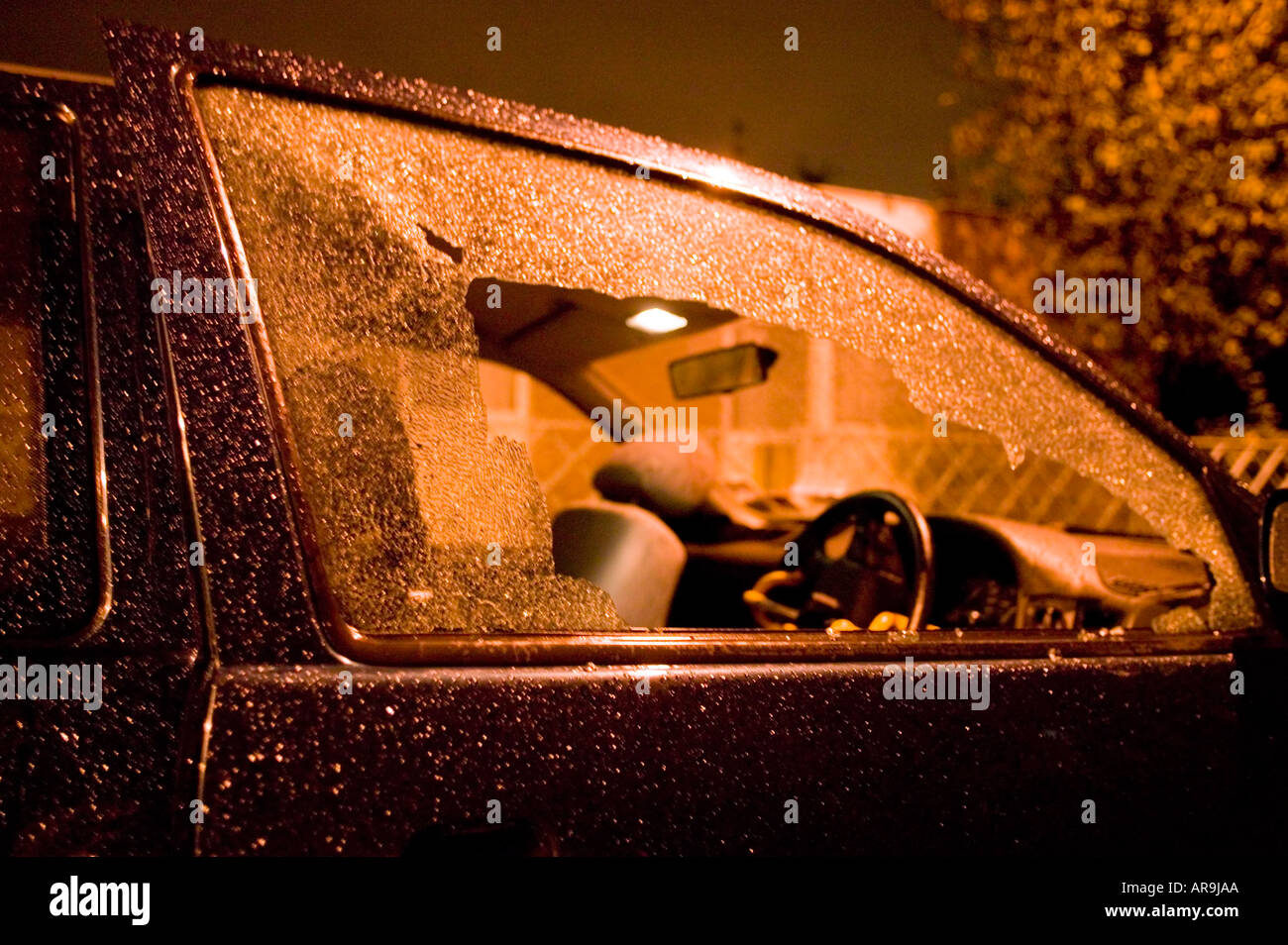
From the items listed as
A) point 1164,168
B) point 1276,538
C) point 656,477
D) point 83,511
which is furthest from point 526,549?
point 1164,168

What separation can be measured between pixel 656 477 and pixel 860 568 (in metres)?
0.69

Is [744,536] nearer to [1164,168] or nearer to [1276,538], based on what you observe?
[1276,538]

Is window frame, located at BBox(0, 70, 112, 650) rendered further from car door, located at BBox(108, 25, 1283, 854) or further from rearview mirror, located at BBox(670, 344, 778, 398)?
rearview mirror, located at BBox(670, 344, 778, 398)

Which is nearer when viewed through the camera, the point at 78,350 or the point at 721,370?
the point at 78,350

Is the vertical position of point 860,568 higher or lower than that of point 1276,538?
lower

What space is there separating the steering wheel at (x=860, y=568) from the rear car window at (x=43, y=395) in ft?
4.49

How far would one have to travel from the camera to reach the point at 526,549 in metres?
1.27

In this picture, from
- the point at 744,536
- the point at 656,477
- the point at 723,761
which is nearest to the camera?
the point at 723,761

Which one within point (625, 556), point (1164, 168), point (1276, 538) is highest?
point (1164, 168)

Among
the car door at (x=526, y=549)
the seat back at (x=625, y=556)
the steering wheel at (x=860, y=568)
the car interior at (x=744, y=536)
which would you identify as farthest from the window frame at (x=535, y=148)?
the seat back at (x=625, y=556)

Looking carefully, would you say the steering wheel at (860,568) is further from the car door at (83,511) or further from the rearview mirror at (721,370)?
the car door at (83,511)

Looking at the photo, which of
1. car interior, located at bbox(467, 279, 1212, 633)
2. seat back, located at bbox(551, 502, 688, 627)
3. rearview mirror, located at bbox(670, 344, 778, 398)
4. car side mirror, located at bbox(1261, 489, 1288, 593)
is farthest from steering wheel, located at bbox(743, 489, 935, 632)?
car side mirror, located at bbox(1261, 489, 1288, 593)

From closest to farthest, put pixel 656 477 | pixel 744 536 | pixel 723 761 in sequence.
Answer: pixel 723 761 < pixel 656 477 < pixel 744 536

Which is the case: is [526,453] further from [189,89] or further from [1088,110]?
[1088,110]
